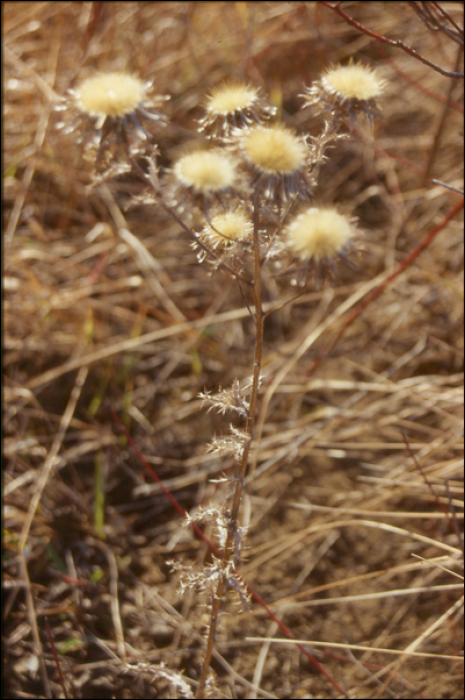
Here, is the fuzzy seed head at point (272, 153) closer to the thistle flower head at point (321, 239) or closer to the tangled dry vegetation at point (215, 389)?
the thistle flower head at point (321, 239)

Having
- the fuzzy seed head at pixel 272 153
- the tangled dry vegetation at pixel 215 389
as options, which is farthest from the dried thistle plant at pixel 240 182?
the tangled dry vegetation at pixel 215 389

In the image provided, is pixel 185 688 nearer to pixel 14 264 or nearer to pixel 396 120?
pixel 14 264

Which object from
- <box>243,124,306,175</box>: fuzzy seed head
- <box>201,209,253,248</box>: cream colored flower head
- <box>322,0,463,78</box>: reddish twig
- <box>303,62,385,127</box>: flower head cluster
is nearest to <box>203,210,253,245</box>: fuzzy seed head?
<box>201,209,253,248</box>: cream colored flower head

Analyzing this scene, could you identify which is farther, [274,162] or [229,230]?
[229,230]

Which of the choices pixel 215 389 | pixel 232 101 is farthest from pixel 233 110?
pixel 215 389

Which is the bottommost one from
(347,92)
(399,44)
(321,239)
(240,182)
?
(321,239)

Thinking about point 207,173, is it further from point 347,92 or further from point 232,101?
point 347,92
